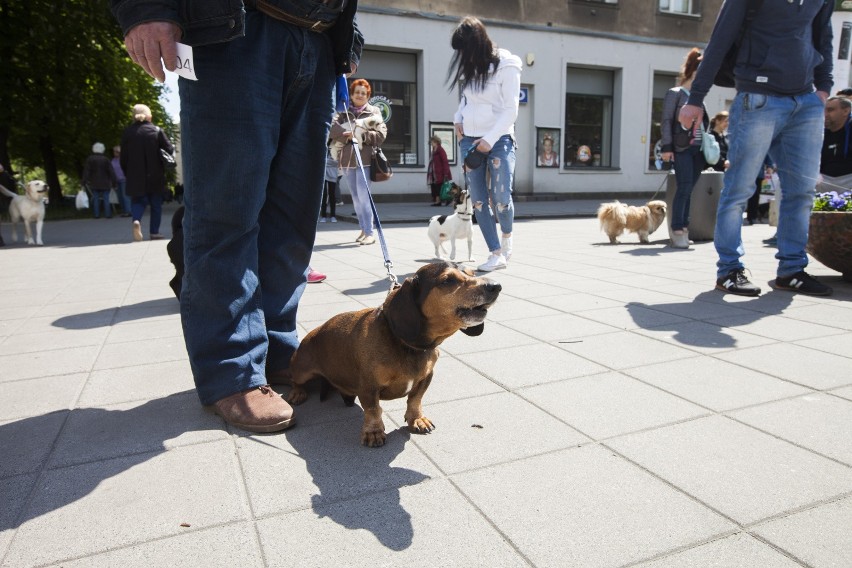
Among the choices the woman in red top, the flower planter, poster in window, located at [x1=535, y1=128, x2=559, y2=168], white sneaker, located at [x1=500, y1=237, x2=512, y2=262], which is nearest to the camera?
the flower planter

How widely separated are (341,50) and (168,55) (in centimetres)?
86

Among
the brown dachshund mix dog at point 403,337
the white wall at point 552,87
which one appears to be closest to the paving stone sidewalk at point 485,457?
the brown dachshund mix dog at point 403,337

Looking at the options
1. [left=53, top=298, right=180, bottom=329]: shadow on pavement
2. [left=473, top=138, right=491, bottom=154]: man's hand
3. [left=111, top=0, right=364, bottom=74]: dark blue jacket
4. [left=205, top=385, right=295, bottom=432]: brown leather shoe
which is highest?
[left=111, top=0, right=364, bottom=74]: dark blue jacket

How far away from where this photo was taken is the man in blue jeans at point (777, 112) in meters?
4.49

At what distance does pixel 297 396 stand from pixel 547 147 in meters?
19.3

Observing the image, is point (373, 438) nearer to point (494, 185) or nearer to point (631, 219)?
point (494, 185)

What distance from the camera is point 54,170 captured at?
22891 mm

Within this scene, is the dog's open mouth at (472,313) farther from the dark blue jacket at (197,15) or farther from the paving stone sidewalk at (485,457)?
the dark blue jacket at (197,15)

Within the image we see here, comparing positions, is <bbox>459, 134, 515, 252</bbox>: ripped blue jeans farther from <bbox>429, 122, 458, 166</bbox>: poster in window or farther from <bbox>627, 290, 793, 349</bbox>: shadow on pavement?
<bbox>429, 122, 458, 166</bbox>: poster in window

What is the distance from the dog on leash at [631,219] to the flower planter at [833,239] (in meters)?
3.34

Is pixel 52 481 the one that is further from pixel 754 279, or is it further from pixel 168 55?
pixel 754 279

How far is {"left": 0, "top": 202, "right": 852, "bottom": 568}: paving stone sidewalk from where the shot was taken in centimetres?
156

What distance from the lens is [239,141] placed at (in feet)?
7.68

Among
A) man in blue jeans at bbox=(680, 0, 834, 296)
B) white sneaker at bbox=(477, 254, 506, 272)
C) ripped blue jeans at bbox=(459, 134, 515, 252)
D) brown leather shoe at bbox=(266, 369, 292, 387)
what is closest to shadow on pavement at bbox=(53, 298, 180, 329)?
brown leather shoe at bbox=(266, 369, 292, 387)
